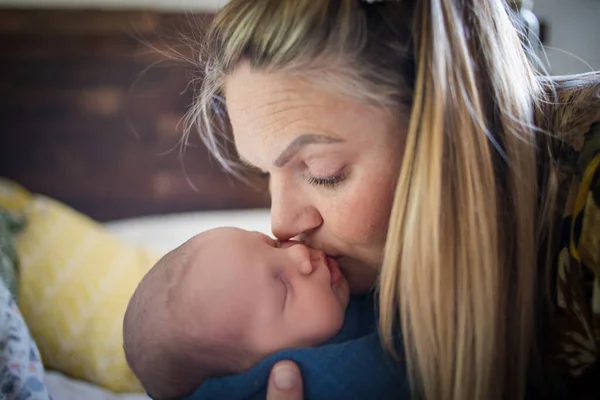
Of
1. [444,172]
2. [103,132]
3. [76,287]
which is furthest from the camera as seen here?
[103,132]

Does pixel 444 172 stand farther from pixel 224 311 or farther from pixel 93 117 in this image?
pixel 93 117

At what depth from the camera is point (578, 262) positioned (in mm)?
484

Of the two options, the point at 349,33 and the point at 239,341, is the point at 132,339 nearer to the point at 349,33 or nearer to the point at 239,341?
the point at 239,341

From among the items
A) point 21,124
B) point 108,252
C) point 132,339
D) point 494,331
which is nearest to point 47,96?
point 21,124

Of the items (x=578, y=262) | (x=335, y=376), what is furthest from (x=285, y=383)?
(x=578, y=262)

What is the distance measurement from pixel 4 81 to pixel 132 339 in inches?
18.4

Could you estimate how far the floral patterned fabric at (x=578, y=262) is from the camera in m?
0.48

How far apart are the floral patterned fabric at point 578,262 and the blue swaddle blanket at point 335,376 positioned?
143 millimetres

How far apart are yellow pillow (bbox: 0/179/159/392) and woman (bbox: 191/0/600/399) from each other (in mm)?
223

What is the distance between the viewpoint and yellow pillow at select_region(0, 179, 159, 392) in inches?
24.9

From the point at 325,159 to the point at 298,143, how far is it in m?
0.03

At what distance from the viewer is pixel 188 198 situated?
756mm

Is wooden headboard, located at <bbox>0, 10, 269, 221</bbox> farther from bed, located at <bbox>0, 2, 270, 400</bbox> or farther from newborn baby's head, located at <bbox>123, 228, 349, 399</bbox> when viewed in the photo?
newborn baby's head, located at <bbox>123, 228, 349, 399</bbox>

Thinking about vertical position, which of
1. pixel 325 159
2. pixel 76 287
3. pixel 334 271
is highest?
pixel 325 159
